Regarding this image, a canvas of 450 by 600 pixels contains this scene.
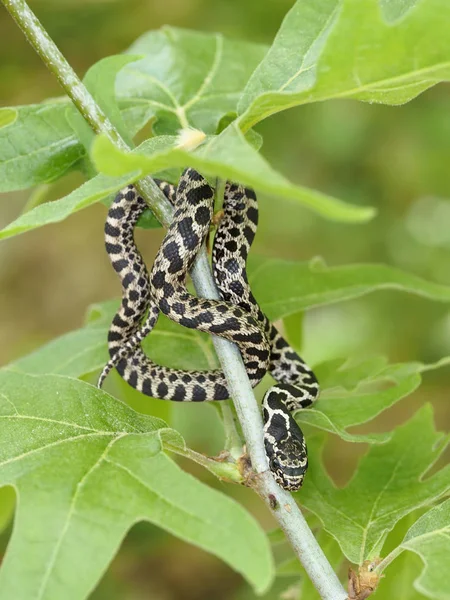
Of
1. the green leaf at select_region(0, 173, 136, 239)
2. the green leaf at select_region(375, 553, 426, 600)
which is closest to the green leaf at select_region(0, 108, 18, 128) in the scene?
the green leaf at select_region(0, 173, 136, 239)

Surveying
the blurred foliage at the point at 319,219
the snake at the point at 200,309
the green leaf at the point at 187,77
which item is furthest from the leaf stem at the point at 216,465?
the blurred foliage at the point at 319,219

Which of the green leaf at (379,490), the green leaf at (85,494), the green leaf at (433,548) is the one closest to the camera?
the green leaf at (85,494)

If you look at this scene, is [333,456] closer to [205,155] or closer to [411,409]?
[411,409]

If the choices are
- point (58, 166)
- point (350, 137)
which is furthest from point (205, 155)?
point (350, 137)

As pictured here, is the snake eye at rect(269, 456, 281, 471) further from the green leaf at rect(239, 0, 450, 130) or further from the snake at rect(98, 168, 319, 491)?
the green leaf at rect(239, 0, 450, 130)

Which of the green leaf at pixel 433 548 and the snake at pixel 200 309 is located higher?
the snake at pixel 200 309

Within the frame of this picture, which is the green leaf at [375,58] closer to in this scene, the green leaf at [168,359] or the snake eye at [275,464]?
the green leaf at [168,359]

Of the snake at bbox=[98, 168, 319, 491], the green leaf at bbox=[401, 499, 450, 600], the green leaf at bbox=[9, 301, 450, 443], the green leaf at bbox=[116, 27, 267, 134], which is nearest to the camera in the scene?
the green leaf at bbox=[401, 499, 450, 600]

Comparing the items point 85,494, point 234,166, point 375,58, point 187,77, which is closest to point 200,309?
point 85,494
